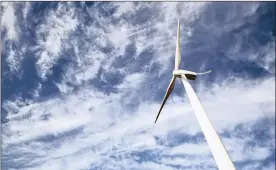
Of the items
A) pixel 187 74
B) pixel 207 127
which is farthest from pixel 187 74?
pixel 207 127

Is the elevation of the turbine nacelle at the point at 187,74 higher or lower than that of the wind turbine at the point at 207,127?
higher

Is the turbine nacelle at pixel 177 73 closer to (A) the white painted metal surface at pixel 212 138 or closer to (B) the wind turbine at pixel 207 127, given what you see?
(B) the wind turbine at pixel 207 127

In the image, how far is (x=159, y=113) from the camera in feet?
200

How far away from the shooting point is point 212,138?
38.1 m

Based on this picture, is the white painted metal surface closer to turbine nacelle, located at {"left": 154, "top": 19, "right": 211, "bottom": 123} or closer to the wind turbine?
the wind turbine

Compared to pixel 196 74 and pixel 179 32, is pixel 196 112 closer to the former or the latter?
pixel 196 74

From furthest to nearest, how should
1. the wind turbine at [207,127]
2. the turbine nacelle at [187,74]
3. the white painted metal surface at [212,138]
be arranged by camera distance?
the turbine nacelle at [187,74] < the wind turbine at [207,127] < the white painted metal surface at [212,138]

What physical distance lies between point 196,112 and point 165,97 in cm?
1503

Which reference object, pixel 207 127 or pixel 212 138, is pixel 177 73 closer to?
pixel 207 127

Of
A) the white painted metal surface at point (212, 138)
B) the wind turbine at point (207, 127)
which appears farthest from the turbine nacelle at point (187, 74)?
the white painted metal surface at point (212, 138)

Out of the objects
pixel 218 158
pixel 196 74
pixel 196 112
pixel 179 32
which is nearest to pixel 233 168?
pixel 218 158

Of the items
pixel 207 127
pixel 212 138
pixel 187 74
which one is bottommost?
pixel 212 138

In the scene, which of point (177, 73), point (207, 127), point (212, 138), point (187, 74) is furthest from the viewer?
point (177, 73)

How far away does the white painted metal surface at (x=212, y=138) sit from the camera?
34.4m
